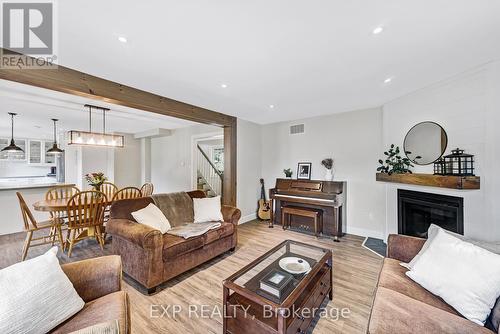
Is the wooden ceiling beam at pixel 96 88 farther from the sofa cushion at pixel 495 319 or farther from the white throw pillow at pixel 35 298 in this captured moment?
the sofa cushion at pixel 495 319

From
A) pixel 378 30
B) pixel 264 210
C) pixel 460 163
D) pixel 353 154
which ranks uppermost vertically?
pixel 378 30

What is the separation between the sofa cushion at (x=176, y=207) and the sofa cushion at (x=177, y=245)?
0.40m

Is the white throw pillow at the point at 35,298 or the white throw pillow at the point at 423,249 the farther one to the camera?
the white throw pillow at the point at 423,249

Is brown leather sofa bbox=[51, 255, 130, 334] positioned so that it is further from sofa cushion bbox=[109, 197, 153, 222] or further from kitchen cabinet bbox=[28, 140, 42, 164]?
kitchen cabinet bbox=[28, 140, 42, 164]

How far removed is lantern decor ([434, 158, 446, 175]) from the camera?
238 centimetres

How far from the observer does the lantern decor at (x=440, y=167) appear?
2375 mm

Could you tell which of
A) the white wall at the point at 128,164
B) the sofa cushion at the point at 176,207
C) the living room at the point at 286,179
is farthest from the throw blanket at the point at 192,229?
the white wall at the point at 128,164

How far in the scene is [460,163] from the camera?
2205 mm

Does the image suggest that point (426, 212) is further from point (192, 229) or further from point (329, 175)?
point (192, 229)

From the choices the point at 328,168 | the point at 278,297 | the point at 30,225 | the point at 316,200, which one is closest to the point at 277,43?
the point at 278,297

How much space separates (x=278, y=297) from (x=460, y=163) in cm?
254

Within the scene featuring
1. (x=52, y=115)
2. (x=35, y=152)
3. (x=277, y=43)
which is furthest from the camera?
(x=35, y=152)

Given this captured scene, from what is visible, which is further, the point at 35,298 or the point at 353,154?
the point at 353,154

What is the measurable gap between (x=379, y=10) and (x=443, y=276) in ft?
6.09
